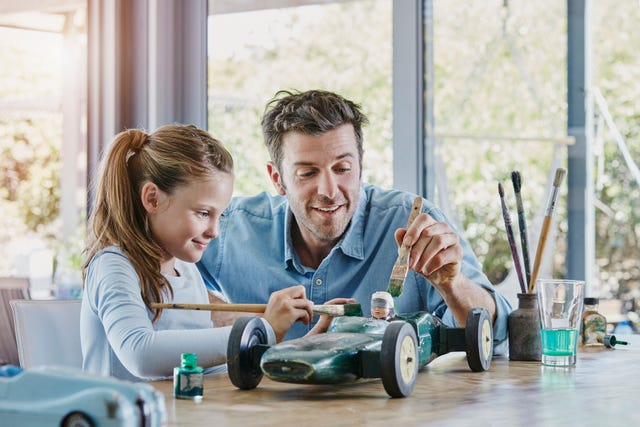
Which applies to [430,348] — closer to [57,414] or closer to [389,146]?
[57,414]

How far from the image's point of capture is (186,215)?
6.16ft

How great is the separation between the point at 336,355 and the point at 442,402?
0.15 metres

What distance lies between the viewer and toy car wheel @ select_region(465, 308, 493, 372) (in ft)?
4.99

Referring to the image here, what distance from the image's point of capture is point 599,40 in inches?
105

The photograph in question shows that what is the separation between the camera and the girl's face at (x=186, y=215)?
6.16 feet

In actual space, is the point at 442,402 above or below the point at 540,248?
below

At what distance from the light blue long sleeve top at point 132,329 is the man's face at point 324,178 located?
31 cm

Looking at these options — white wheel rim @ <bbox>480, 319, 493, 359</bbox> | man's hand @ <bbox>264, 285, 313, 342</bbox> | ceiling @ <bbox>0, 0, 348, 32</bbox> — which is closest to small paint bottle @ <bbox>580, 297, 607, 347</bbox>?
white wheel rim @ <bbox>480, 319, 493, 359</bbox>

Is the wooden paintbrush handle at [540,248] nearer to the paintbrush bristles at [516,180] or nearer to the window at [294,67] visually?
the paintbrush bristles at [516,180]

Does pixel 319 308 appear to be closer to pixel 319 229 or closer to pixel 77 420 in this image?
pixel 319 229

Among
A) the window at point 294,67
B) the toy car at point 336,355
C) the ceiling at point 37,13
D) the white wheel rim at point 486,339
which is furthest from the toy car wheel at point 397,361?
the ceiling at point 37,13

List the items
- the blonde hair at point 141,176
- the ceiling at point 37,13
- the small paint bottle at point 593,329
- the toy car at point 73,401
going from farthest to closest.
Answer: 1. the ceiling at point 37,13
2. the small paint bottle at point 593,329
3. the blonde hair at point 141,176
4. the toy car at point 73,401

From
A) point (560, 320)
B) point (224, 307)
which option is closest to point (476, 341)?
point (560, 320)

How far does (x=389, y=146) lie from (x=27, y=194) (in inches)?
80.0
